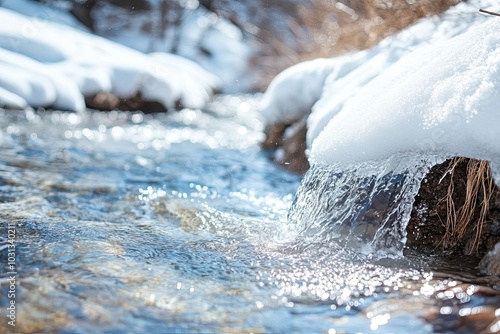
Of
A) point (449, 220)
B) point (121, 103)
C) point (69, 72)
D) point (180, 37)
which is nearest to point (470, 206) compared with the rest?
point (449, 220)

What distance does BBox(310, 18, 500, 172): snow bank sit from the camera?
242 cm

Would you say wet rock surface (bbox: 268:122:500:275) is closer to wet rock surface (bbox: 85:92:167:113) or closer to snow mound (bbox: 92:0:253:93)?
wet rock surface (bbox: 85:92:167:113)

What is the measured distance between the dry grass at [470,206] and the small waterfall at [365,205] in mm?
206

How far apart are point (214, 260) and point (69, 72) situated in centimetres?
746

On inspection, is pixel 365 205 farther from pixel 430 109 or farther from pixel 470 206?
pixel 430 109

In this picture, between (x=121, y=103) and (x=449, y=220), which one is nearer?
(x=449, y=220)

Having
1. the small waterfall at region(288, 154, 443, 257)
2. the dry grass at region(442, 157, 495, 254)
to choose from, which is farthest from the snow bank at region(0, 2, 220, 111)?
the dry grass at region(442, 157, 495, 254)

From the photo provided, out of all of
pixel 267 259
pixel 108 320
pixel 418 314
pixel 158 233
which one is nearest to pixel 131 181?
pixel 158 233

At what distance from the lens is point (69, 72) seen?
9172 millimetres

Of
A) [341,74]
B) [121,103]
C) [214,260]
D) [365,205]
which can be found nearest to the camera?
[214,260]

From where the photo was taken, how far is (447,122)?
2506 millimetres

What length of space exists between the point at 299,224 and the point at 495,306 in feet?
4.19

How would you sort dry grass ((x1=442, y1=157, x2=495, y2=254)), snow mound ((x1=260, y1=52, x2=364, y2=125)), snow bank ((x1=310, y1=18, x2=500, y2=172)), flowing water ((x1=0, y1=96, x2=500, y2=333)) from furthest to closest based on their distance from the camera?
snow mound ((x1=260, y1=52, x2=364, y2=125)) < dry grass ((x1=442, y1=157, x2=495, y2=254)) < snow bank ((x1=310, y1=18, x2=500, y2=172)) < flowing water ((x1=0, y1=96, x2=500, y2=333))

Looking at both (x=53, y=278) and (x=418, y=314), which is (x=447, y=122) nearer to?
(x=418, y=314)
